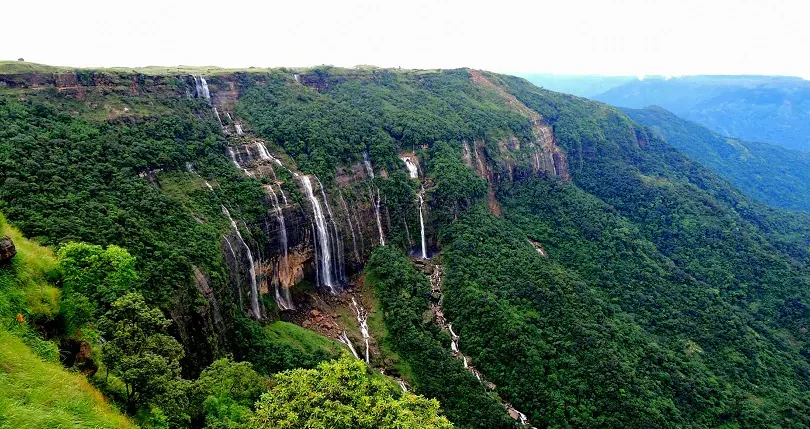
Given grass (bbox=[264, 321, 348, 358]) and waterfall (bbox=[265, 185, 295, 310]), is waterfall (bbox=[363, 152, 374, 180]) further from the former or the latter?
grass (bbox=[264, 321, 348, 358])

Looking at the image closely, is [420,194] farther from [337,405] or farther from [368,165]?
[337,405]

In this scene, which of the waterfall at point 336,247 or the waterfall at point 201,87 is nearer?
the waterfall at point 336,247

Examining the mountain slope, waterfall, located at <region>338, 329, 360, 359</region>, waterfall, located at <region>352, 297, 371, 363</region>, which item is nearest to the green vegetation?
waterfall, located at <region>352, 297, 371, 363</region>

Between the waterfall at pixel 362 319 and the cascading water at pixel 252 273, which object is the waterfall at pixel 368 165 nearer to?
the waterfall at pixel 362 319

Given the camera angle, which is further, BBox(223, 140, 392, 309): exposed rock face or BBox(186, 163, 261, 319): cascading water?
BBox(223, 140, 392, 309): exposed rock face

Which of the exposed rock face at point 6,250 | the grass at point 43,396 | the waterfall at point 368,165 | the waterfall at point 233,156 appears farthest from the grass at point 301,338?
the waterfall at point 368,165
